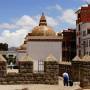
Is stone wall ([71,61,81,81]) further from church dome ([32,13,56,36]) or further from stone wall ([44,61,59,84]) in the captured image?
church dome ([32,13,56,36])

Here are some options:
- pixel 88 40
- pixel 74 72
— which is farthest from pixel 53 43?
pixel 88 40

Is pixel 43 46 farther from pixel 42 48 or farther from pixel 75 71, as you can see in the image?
pixel 75 71

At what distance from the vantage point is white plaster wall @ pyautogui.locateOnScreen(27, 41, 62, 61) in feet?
105

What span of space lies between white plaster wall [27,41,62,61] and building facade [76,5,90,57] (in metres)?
39.6

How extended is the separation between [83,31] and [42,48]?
44549 millimetres

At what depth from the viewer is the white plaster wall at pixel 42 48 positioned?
105 ft

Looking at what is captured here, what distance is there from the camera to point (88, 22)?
7481 cm

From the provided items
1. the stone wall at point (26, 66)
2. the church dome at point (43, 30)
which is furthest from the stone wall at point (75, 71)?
the church dome at point (43, 30)

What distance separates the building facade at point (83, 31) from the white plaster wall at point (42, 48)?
130 ft

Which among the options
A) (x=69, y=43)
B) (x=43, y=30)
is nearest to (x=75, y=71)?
(x=43, y=30)

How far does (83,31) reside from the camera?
76.2 m

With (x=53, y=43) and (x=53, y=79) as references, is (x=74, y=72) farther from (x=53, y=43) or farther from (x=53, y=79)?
(x=53, y=43)

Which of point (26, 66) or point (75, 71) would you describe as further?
point (75, 71)

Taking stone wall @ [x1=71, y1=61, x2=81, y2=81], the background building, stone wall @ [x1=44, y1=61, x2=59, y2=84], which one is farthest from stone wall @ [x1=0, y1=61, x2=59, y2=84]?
the background building
